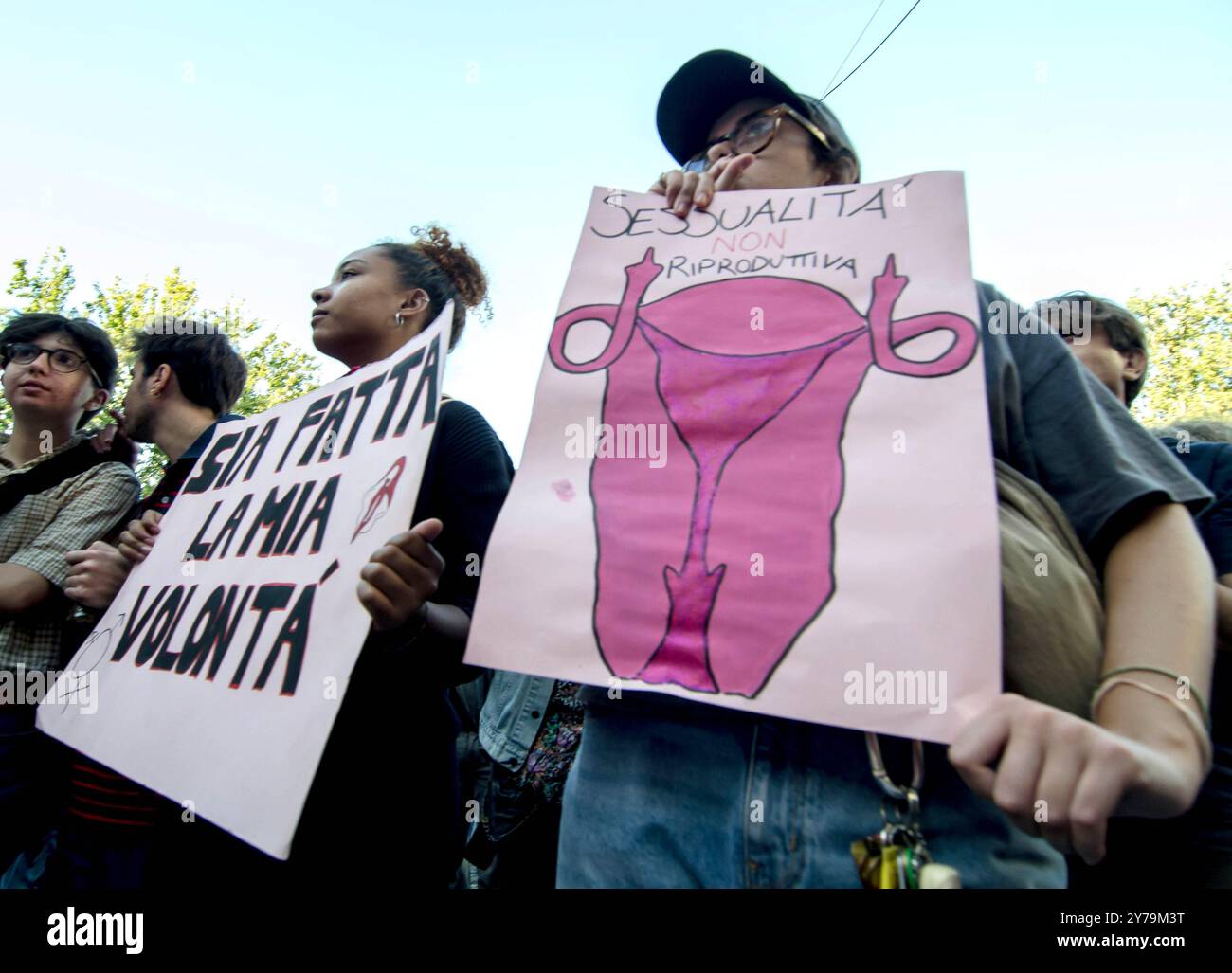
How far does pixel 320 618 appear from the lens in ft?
3.63

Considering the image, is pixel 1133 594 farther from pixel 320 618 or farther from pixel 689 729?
pixel 320 618

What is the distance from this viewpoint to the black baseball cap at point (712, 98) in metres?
1.25

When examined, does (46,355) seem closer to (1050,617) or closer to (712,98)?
(712,98)

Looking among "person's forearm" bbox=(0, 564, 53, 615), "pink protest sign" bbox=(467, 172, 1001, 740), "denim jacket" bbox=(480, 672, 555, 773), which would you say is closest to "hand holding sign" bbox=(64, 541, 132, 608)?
"person's forearm" bbox=(0, 564, 53, 615)

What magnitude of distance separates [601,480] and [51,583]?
1.86 metres

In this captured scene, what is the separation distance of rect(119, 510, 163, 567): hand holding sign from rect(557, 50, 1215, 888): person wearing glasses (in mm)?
1328

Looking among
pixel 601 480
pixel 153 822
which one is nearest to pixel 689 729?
pixel 601 480

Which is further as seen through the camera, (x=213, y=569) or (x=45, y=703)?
(x=45, y=703)

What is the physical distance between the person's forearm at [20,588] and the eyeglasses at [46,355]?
91cm

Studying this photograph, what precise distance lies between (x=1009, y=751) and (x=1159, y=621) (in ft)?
0.72

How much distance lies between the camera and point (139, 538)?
5.89 ft

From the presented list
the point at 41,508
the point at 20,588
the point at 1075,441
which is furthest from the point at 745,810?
the point at 41,508

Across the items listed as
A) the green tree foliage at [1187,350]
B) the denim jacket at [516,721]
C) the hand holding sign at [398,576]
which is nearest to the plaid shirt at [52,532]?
the denim jacket at [516,721]
